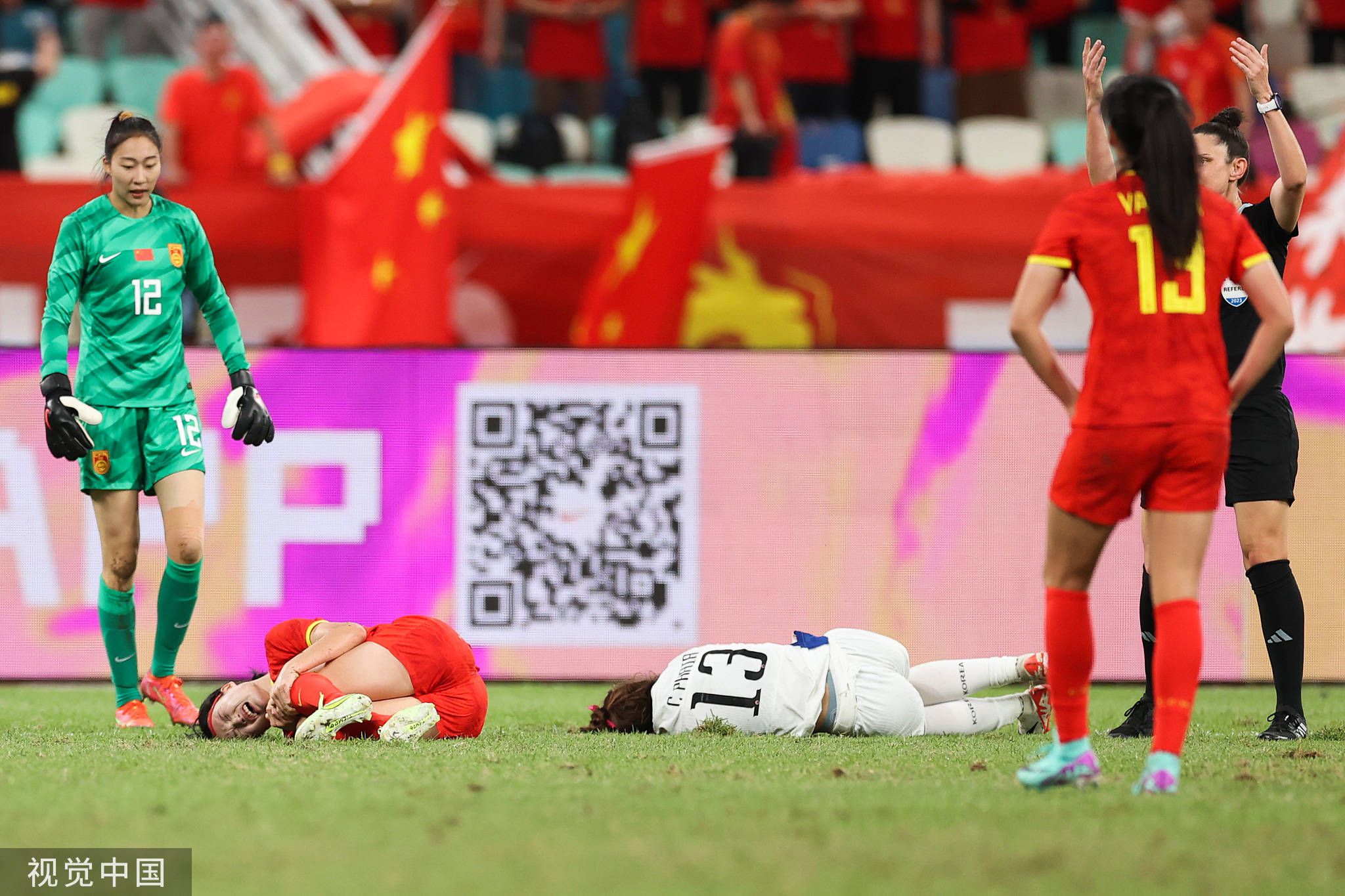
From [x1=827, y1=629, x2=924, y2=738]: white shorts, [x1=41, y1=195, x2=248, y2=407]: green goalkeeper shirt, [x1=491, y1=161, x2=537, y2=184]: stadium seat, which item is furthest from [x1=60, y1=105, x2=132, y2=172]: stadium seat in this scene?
[x1=827, y1=629, x2=924, y2=738]: white shorts

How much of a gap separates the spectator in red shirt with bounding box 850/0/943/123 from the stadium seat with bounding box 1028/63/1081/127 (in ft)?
3.53

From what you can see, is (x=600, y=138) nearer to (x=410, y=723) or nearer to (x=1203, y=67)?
(x=1203, y=67)

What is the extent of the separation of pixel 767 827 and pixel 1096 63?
302 centimetres

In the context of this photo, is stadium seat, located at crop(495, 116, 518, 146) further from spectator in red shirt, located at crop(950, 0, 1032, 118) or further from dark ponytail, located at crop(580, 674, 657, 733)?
dark ponytail, located at crop(580, 674, 657, 733)

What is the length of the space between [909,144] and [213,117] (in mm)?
5633

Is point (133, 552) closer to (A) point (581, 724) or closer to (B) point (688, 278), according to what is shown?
(A) point (581, 724)

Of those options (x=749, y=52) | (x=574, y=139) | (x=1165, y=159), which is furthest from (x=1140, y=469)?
(x=574, y=139)

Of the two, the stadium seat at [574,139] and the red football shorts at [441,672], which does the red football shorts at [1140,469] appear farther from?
the stadium seat at [574,139]

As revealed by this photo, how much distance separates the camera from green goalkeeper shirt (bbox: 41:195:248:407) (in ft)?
19.7

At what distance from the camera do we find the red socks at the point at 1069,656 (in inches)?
Answer: 165

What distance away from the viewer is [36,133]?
12.7m

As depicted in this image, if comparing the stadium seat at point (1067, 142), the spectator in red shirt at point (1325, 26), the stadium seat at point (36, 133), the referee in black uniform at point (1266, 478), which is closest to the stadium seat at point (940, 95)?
the stadium seat at point (1067, 142)

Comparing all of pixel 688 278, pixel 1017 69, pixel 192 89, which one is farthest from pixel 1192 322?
pixel 1017 69

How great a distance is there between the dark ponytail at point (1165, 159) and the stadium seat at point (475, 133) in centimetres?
953
